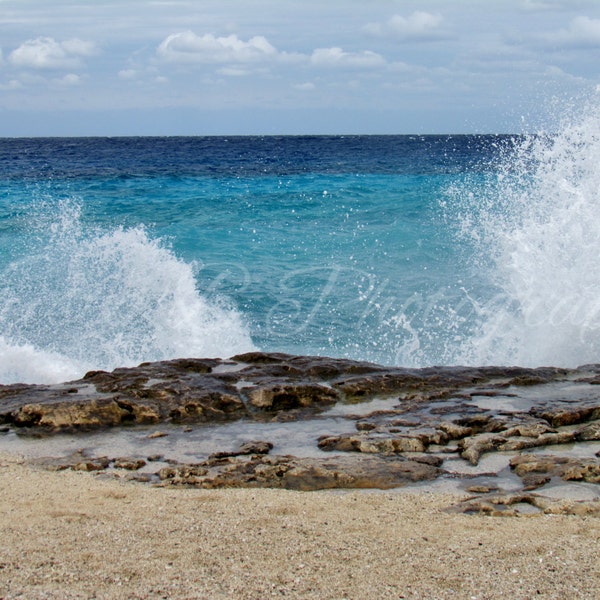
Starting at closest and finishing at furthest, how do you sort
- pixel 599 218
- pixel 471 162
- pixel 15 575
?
pixel 15 575 < pixel 599 218 < pixel 471 162

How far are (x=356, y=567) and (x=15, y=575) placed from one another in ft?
4.38

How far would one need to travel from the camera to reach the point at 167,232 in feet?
48.2

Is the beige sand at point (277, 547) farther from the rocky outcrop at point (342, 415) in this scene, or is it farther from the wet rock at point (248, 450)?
the wet rock at point (248, 450)

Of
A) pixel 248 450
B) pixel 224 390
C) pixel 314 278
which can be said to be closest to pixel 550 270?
pixel 314 278

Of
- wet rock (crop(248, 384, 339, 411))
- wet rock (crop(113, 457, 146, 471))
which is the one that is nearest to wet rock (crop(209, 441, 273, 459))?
wet rock (crop(113, 457, 146, 471))

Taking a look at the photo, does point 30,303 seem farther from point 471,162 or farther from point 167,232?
point 471,162

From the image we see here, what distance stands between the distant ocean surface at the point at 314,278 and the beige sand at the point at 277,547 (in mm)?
4198

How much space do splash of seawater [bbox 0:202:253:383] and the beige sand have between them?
13.5ft

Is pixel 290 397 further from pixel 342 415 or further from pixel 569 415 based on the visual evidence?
pixel 569 415

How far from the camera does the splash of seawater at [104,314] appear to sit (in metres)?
8.23

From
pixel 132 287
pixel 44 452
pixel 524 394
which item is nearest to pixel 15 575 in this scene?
pixel 44 452

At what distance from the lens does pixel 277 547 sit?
344cm

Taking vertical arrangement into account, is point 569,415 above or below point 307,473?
above

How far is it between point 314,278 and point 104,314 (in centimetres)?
353
